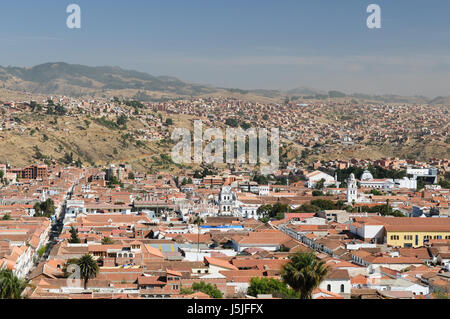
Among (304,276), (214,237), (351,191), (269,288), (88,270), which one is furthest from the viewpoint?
(351,191)

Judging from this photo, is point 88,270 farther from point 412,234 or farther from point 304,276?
point 412,234

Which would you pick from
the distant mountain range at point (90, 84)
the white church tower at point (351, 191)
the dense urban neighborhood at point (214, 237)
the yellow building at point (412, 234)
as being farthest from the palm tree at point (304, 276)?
the distant mountain range at point (90, 84)

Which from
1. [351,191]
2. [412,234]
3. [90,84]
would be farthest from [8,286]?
[90,84]

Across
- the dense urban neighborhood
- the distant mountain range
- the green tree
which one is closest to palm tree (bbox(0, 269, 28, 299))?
the dense urban neighborhood

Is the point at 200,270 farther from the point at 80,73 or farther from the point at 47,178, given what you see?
the point at 80,73

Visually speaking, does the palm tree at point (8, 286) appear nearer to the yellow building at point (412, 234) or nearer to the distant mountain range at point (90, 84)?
the yellow building at point (412, 234)

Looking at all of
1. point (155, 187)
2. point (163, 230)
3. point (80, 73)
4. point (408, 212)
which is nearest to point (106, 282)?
point (163, 230)

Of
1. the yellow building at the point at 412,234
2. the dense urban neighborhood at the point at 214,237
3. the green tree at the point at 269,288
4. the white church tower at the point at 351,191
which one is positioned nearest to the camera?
the green tree at the point at 269,288

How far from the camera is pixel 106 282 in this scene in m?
14.5

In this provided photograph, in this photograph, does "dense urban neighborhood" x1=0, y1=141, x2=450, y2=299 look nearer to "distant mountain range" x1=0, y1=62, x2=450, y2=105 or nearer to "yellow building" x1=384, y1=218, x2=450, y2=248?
"yellow building" x1=384, y1=218, x2=450, y2=248

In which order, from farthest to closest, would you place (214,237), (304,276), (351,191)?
(351,191), (214,237), (304,276)

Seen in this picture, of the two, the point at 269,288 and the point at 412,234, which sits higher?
the point at 269,288

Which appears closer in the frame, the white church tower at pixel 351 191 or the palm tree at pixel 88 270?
the palm tree at pixel 88 270

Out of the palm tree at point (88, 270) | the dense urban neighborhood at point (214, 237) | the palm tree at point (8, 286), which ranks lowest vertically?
the dense urban neighborhood at point (214, 237)
